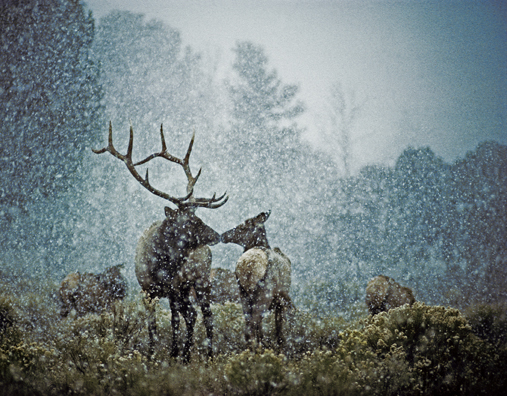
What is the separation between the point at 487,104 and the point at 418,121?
41 cm

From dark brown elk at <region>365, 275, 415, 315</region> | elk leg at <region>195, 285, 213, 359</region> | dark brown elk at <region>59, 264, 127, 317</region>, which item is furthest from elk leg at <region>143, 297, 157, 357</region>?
dark brown elk at <region>365, 275, 415, 315</region>

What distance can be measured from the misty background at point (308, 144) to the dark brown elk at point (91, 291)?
10 centimetres

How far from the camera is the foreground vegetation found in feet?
4.92

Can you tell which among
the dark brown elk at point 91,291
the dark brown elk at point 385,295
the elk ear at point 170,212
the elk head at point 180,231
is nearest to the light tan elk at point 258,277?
the elk head at point 180,231

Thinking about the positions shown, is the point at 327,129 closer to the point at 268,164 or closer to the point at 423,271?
the point at 268,164

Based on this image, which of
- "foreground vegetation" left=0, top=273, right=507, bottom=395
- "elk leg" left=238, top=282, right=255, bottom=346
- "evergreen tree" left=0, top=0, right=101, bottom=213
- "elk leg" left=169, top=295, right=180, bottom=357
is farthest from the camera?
"evergreen tree" left=0, top=0, right=101, bottom=213

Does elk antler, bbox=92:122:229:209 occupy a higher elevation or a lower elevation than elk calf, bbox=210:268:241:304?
higher

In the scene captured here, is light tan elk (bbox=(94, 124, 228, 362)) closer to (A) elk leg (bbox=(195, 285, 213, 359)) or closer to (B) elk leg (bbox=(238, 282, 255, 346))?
(A) elk leg (bbox=(195, 285, 213, 359))

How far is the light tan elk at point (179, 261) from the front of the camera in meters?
2.01

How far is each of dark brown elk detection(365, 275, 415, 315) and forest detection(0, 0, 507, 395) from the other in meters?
0.08

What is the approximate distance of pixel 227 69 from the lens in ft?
7.45

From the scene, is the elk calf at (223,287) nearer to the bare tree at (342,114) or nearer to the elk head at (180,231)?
the elk head at (180,231)

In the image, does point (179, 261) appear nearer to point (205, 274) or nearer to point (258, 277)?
point (205, 274)

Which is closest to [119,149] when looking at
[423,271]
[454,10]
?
[423,271]
